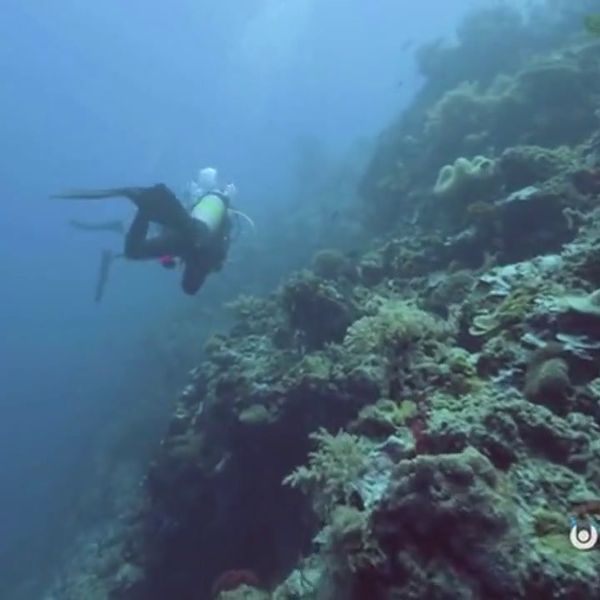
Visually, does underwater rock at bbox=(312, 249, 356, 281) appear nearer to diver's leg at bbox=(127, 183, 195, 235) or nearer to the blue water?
diver's leg at bbox=(127, 183, 195, 235)

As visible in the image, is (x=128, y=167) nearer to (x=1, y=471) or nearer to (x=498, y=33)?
(x=1, y=471)

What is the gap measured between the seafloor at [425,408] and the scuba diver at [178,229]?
1206 mm

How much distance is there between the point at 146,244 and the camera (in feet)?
32.6

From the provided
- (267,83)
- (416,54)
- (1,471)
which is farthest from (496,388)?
(267,83)

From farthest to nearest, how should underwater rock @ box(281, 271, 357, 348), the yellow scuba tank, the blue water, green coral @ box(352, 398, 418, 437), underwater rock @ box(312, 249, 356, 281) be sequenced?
the blue water → underwater rock @ box(312, 249, 356, 281) → the yellow scuba tank → underwater rock @ box(281, 271, 357, 348) → green coral @ box(352, 398, 418, 437)

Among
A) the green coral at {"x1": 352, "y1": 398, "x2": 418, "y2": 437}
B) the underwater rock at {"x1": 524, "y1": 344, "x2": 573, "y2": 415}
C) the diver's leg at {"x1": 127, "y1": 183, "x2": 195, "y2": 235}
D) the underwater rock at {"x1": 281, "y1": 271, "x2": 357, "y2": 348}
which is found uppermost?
the diver's leg at {"x1": 127, "y1": 183, "x2": 195, "y2": 235}

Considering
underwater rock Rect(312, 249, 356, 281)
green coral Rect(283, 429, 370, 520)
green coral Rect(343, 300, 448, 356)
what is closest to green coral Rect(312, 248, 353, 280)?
underwater rock Rect(312, 249, 356, 281)

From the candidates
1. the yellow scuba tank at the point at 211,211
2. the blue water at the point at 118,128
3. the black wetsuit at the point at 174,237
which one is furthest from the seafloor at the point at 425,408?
the blue water at the point at 118,128

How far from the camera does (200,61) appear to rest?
151 metres

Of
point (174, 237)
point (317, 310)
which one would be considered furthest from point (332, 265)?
point (174, 237)

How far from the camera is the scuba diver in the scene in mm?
9375

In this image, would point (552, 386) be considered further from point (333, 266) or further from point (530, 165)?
A: point (333, 266)

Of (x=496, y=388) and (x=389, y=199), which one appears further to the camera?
(x=389, y=199)

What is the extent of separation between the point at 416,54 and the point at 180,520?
21165 millimetres
